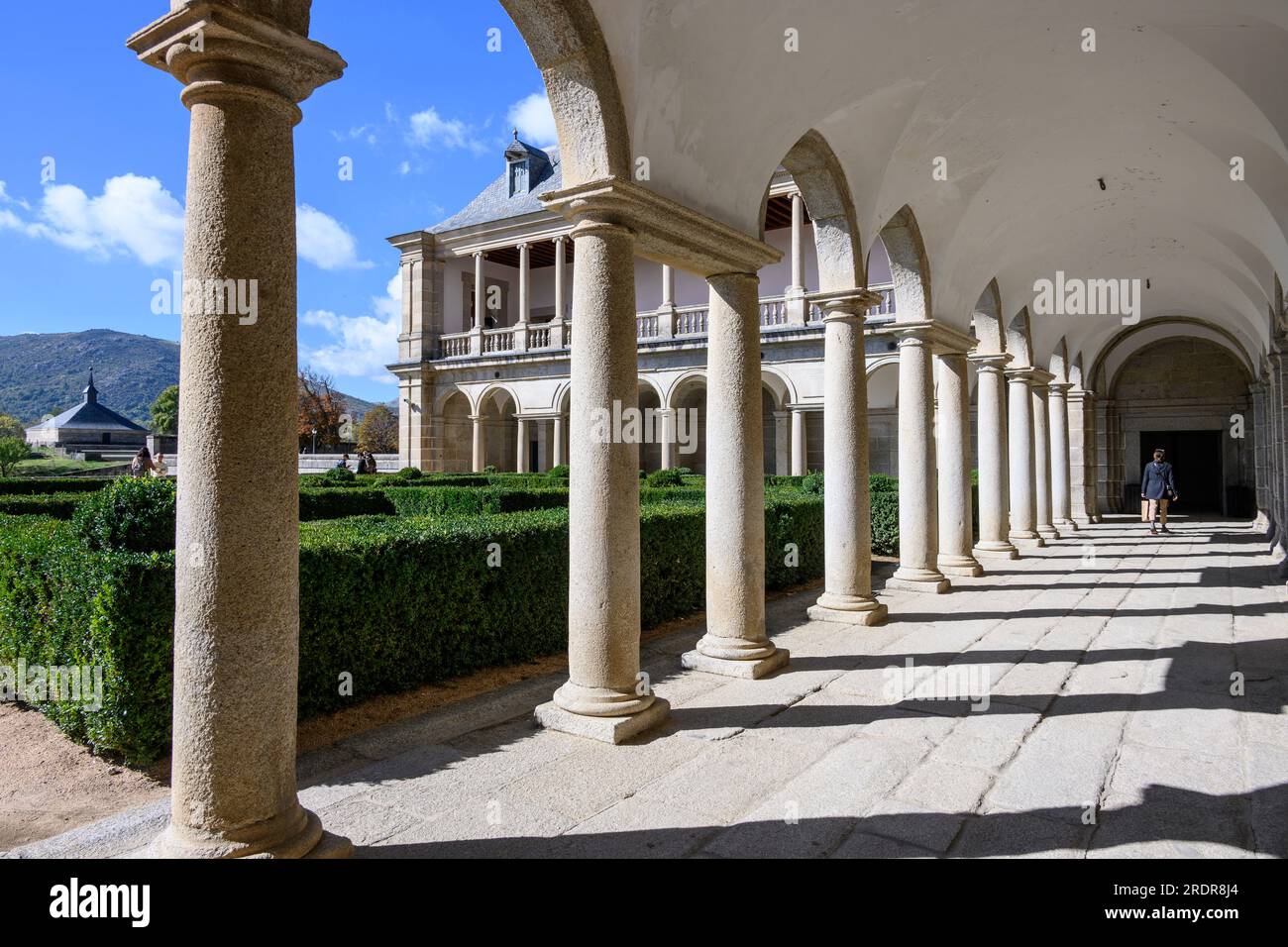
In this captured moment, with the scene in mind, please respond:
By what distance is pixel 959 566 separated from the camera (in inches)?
360

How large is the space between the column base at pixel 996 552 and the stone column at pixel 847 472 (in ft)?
15.3

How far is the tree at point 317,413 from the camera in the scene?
4028cm

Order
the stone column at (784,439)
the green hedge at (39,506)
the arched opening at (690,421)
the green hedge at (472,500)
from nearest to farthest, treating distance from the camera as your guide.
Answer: the green hedge at (39,506) → the green hedge at (472,500) → the stone column at (784,439) → the arched opening at (690,421)

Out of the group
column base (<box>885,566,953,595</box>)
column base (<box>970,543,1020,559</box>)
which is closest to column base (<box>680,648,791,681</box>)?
column base (<box>885,566,953,595</box>)

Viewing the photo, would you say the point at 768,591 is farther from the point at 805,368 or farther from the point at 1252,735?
the point at 805,368

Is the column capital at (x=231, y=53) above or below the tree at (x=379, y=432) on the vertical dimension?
below

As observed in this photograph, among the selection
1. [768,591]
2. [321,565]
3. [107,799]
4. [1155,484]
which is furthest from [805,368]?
[107,799]

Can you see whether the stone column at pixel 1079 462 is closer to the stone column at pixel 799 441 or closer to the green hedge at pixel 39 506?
the stone column at pixel 799 441

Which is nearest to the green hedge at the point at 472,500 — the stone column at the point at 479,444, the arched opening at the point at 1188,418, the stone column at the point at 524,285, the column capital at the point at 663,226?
the column capital at the point at 663,226

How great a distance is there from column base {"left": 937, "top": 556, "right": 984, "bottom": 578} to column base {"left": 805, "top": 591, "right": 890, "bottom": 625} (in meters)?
2.61

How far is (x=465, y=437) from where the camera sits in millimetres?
27125

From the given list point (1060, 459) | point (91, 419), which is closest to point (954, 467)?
point (1060, 459)

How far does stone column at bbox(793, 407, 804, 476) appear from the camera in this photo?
19234 millimetres

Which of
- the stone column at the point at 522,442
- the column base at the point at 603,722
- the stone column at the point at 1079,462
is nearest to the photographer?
the column base at the point at 603,722
